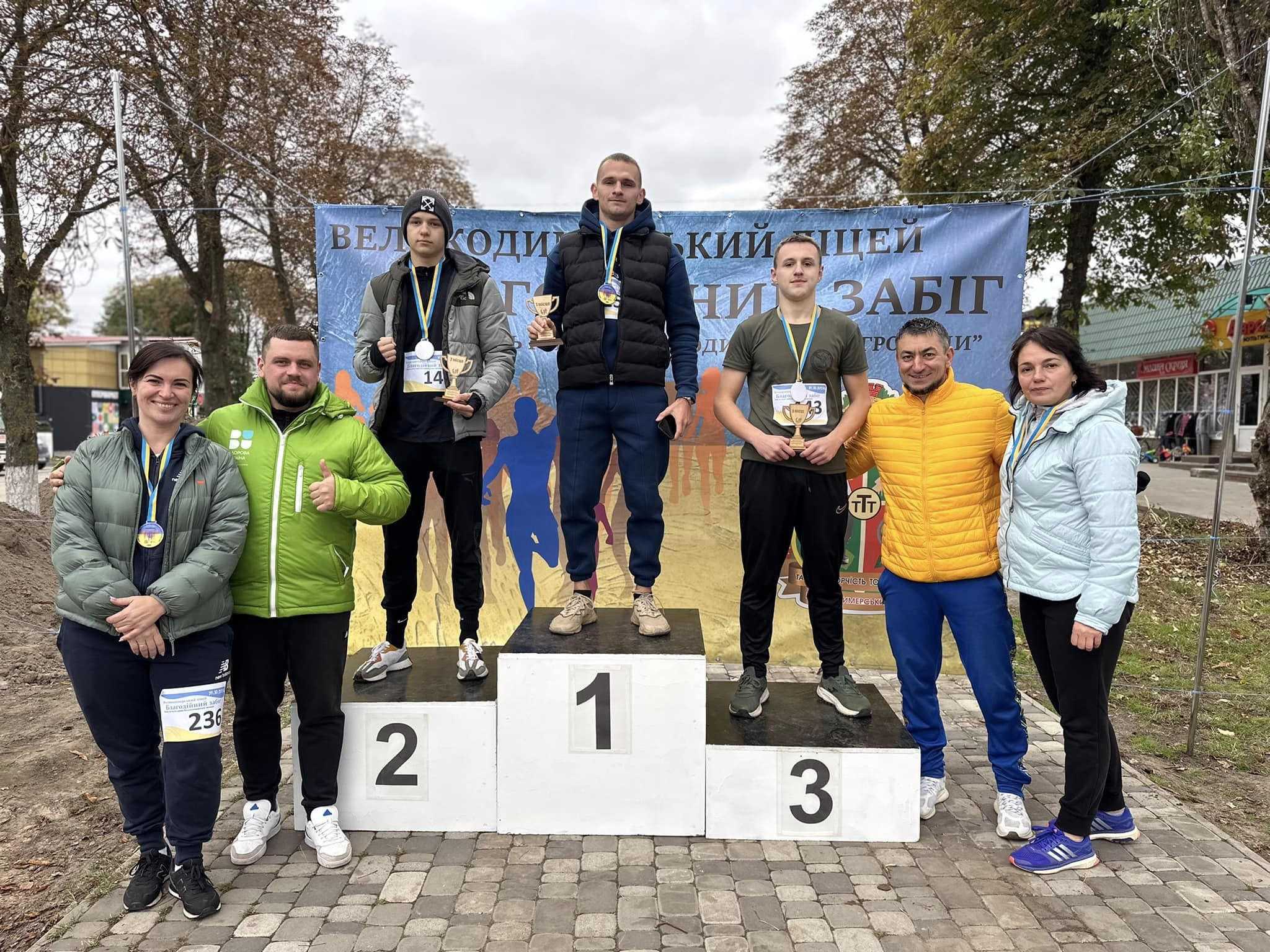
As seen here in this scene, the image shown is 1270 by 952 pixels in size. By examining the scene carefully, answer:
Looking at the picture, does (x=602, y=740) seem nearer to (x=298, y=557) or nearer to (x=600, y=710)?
(x=600, y=710)

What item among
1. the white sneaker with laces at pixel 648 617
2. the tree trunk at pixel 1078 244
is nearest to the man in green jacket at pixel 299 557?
the white sneaker with laces at pixel 648 617

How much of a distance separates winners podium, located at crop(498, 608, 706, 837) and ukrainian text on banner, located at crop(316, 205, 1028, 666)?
6.45ft

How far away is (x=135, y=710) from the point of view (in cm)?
247

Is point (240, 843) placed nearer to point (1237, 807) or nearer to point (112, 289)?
point (1237, 807)

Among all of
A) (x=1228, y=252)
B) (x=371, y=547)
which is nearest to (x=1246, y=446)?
(x=1228, y=252)

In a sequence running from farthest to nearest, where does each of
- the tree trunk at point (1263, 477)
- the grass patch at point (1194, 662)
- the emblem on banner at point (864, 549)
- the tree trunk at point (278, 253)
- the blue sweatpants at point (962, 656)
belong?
the tree trunk at point (278, 253) → the tree trunk at point (1263, 477) → the emblem on banner at point (864, 549) → the grass patch at point (1194, 662) → the blue sweatpants at point (962, 656)

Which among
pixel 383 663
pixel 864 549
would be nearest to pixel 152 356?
pixel 383 663

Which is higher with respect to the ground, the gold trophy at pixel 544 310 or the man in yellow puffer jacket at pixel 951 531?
the gold trophy at pixel 544 310

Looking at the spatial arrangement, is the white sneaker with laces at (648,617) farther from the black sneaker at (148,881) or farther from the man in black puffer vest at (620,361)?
Answer: the black sneaker at (148,881)

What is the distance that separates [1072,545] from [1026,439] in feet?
1.25

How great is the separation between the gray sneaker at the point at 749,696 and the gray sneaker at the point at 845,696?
9.9 inches

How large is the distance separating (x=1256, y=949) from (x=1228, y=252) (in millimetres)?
9666

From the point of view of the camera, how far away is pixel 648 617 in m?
3.23

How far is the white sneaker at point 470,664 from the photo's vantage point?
323cm
